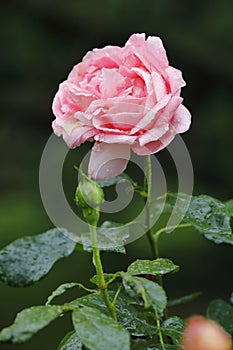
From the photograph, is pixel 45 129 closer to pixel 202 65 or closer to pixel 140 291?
pixel 202 65

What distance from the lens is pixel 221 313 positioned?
75cm

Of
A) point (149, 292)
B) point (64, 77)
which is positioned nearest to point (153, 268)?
point (149, 292)

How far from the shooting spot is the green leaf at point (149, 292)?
0.47 metres

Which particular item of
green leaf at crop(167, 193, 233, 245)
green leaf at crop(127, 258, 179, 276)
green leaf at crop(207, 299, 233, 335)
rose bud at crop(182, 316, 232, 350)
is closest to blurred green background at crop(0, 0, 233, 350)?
green leaf at crop(207, 299, 233, 335)

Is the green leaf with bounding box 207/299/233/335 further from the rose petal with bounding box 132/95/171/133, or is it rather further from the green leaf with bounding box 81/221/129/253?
the rose petal with bounding box 132/95/171/133

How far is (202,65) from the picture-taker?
209 centimetres

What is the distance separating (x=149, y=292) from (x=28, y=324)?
0.27 feet

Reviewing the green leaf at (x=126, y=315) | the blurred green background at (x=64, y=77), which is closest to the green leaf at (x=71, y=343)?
the green leaf at (x=126, y=315)

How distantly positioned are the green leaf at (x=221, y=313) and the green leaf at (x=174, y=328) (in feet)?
0.50

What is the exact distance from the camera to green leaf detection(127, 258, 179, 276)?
521 millimetres

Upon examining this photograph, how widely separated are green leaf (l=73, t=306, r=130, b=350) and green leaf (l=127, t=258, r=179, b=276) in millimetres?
55

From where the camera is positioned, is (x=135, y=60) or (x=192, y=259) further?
(x=192, y=259)

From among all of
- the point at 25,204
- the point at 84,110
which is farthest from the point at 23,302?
the point at 84,110

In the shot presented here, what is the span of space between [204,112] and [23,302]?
77 centimetres
